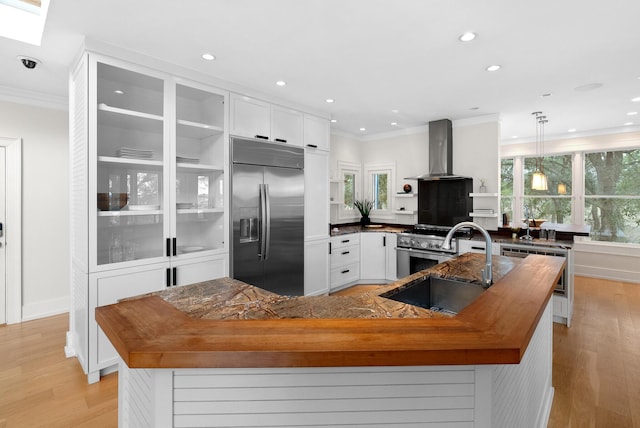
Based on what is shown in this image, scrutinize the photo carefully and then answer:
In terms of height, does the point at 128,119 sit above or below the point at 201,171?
above

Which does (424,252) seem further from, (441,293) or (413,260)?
(441,293)

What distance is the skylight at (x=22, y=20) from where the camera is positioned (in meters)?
2.41

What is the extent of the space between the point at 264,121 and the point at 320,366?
10.6 ft

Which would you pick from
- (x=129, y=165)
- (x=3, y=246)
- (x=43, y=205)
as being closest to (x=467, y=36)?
(x=129, y=165)

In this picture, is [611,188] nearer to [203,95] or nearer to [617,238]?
[617,238]

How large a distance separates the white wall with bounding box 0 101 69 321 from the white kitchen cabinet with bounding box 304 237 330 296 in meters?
3.00

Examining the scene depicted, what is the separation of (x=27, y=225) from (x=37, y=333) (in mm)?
1251

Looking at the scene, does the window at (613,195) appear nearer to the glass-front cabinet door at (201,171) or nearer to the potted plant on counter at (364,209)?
the potted plant on counter at (364,209)

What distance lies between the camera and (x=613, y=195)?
5.64m

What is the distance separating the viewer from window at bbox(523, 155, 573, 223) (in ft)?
19.9

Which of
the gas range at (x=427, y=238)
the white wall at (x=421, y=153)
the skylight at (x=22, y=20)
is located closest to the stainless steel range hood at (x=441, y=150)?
the white wall at (x=421, y=153)

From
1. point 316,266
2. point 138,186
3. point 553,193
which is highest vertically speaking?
point 553,193

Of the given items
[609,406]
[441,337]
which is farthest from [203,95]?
[609,406]

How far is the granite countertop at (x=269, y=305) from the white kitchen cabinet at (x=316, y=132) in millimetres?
2840
